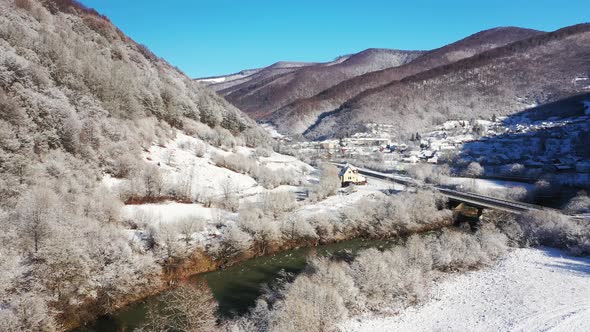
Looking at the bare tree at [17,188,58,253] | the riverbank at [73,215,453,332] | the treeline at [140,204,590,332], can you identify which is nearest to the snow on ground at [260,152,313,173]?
the riverbank at [73,215,453,332]

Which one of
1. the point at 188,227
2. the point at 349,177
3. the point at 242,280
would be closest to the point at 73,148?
the point at 188,227

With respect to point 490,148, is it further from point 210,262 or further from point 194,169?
point 210,262

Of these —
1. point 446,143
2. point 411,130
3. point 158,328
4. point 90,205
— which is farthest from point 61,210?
point 411,130

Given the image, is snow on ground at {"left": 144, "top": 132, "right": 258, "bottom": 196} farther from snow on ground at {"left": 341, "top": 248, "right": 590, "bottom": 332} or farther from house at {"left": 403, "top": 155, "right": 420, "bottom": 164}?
house at {"left": 403, "top": 155, "right": 420, "bottom": 164}

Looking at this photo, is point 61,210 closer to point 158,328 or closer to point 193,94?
point 158,328

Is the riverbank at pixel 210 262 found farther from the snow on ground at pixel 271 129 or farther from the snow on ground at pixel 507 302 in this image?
the snow on ground at pixel 271 129
